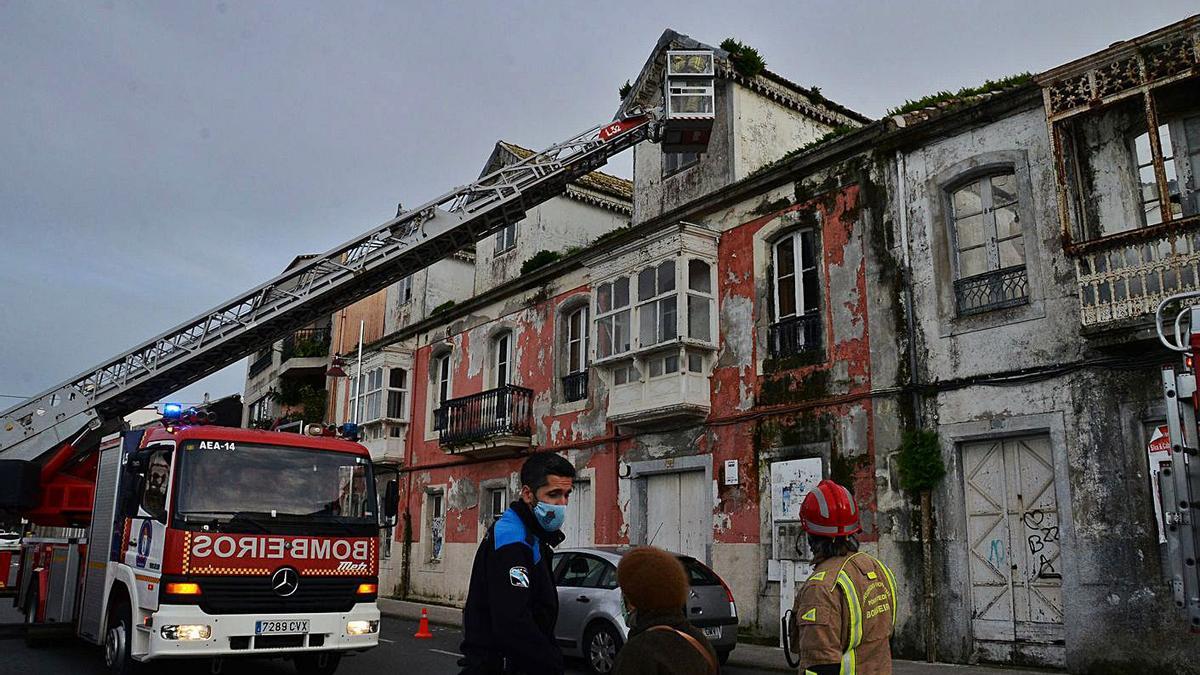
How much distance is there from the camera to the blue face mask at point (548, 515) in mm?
4871

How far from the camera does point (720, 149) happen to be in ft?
58.7

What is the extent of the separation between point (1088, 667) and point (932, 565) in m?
2.23

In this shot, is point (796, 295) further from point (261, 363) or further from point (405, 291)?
point (261, 363)

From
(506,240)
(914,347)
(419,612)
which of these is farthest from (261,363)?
(914,347)

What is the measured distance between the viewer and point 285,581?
9.19 metres

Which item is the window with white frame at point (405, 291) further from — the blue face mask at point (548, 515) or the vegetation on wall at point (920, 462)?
the blue face mask at point (548, 515)

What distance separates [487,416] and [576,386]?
2.80m

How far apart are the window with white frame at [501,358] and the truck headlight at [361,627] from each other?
13.0 m

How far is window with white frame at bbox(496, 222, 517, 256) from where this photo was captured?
24.4m

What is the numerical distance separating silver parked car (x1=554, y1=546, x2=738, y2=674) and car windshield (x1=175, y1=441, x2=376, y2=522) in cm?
277

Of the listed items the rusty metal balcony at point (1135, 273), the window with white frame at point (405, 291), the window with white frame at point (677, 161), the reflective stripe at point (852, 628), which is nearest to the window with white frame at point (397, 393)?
the window with white frame at point (405, 291)

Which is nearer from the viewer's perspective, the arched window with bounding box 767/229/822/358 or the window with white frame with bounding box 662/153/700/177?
the arched window with bounding box 767/229/822/358

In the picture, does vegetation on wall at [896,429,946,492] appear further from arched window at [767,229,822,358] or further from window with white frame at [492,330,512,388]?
window with white frame at [492,330,512,388]

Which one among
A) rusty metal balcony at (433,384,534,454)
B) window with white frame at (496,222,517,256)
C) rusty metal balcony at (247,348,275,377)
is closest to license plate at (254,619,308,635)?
rusty metal balcony at (433,384,534,454)
